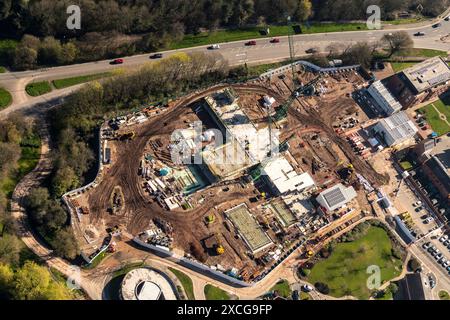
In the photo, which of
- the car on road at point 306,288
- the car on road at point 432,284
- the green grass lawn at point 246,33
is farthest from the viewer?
the green grass lawn at point 246,33

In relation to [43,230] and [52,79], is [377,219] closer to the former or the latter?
[43,230]

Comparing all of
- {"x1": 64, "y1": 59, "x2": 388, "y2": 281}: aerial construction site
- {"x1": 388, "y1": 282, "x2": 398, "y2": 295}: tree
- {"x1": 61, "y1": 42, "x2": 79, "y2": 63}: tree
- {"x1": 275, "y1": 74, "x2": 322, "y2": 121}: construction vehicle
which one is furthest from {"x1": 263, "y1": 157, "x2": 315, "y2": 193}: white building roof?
{"x1": 61, "y1": 42, "x2": 79, "y2": 63}: tree

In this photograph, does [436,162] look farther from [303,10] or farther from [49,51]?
[49,51]

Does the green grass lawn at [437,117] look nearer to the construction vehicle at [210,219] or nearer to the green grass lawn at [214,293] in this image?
the construction vehicle at [210,219]

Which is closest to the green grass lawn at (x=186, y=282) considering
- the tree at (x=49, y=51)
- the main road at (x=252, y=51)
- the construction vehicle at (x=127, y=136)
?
the construction vehicle at (x=127, y=136)

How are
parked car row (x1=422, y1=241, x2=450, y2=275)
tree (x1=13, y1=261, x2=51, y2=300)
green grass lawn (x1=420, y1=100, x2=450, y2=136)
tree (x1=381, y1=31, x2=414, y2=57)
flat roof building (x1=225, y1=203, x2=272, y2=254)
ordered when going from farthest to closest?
tree (x1=381, y1=31, x2=414, y2=57) < green grass lawn (x1=420, y1=100, x2=450, y2=136) < parked car row (x1=422, y1=241, x2=450, y2=275) < flat roof building (x1=225, y1=203, x2=272, y2=254) < tree (x1=13, y1=261, x2=51, y2=300)

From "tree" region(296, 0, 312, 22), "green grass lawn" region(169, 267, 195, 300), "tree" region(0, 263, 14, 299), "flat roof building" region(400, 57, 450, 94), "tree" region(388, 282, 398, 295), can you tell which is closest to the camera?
"tree" region(0, 263, 14, 299)

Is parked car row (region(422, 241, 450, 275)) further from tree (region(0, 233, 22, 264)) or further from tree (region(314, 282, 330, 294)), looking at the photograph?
tree (region(0, 233, 22, 264))
